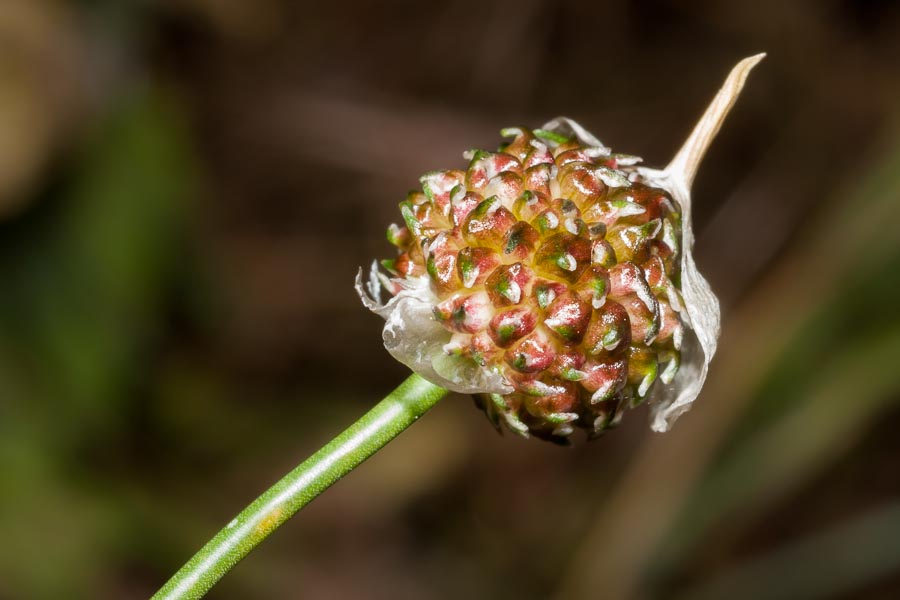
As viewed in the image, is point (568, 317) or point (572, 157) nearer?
point (568, 317)

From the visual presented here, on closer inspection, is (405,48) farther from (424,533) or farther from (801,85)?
(424,533)

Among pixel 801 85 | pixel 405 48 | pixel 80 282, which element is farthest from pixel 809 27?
pixel 80 282

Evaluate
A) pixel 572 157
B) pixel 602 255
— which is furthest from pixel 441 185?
pixel 602 255

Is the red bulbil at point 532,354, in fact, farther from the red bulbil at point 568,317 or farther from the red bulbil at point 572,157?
the red bulbil at point 572,157

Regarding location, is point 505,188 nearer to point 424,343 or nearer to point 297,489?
point 424,343

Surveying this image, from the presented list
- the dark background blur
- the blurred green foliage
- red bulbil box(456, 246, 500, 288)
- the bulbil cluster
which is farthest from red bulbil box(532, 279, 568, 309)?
the blurred green foliage

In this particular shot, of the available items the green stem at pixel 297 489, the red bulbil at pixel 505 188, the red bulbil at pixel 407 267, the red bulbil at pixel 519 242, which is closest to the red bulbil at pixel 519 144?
the red bulbil at pixel 505 188

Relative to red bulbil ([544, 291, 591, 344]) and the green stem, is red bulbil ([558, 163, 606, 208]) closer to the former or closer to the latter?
red bulbil ([544, 291, 591, 344])
